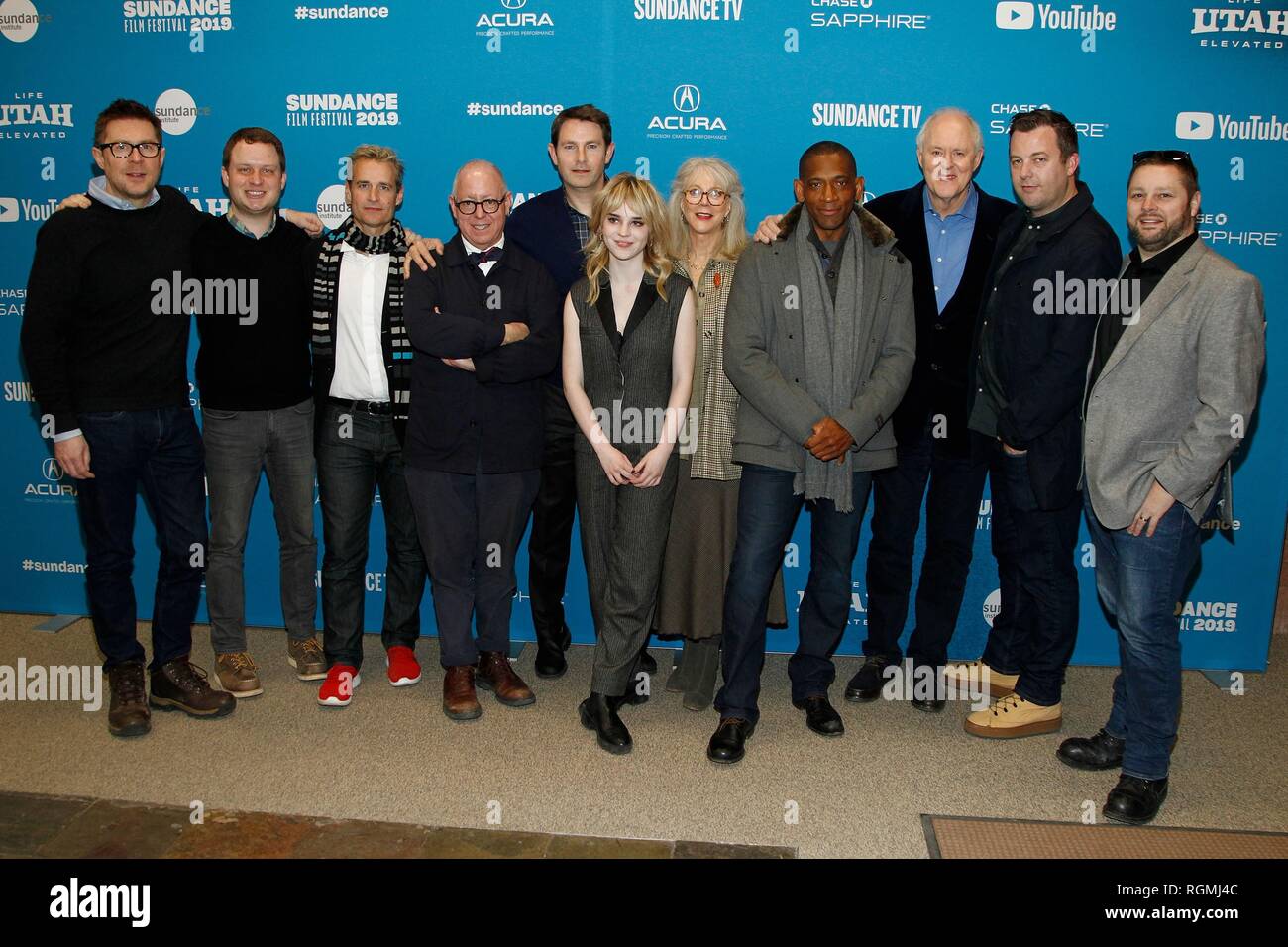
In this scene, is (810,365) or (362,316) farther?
(362,316)

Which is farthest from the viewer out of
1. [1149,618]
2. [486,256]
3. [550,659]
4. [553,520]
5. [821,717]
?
[550,659]

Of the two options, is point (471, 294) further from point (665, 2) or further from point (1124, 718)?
point (1124, 718)

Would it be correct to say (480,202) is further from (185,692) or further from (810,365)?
(185,692)

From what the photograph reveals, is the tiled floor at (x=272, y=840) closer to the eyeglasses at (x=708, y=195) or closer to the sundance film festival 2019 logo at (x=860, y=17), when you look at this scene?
the eyeglasses at (x=708, y=195)

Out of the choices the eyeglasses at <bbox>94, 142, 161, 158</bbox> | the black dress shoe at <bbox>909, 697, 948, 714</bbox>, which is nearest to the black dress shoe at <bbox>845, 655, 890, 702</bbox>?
the black dress shoe at <bbox>909, 697, 948, 714</bbox>

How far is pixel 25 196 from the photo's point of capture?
4.67 meters

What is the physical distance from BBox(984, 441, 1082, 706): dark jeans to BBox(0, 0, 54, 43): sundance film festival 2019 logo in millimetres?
A: 4553

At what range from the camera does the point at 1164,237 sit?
3051 millimetres

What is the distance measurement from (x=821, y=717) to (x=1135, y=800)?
1.07 m

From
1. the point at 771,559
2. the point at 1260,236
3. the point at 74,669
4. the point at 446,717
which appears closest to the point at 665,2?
the point at 771,559

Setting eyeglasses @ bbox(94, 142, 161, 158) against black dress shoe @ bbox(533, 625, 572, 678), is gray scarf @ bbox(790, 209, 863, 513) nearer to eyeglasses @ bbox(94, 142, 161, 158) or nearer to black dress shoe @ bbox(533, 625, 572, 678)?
black dress shoe @ bbox(533, 625, 572, 678)

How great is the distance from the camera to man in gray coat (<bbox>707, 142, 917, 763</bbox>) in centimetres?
335

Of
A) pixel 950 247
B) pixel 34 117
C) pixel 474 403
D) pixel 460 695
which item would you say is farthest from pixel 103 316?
pixel 950 247

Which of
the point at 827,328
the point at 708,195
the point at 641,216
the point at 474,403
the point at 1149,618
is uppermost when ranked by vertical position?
the point at 708,195
